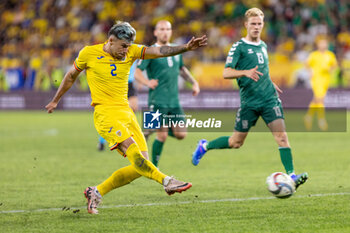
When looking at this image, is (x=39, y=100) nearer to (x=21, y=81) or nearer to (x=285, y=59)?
(x=21, y=81)

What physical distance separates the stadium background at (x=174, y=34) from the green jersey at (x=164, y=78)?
12.1 meters

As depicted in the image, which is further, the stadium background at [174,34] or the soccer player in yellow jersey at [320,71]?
the stadium background at [174,34]

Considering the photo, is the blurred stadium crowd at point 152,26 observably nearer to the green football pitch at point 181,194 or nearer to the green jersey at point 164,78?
the green football pitch at point 181,194

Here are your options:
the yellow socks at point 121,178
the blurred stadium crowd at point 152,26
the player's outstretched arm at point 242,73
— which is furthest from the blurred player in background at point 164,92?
the blurred stadium crowd at point 152,26

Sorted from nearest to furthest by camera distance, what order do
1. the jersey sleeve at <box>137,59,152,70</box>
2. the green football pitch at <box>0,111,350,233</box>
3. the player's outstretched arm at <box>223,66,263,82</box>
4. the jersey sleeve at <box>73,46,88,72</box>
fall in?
the green football pitch at <box>0,111,350,233</box> < the jersey sleeve at <box>73,46,88,72</box> < the player's outstretched arm at <box>223,66,263,82</box> < the jersey sleeve at <box>137,59,152,70</box>

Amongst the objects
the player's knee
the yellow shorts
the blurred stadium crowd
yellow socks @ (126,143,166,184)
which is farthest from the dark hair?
the blurred stadium crowd

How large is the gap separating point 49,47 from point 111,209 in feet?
78.5

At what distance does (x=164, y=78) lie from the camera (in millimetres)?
10398

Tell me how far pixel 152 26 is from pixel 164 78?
18.3 meters

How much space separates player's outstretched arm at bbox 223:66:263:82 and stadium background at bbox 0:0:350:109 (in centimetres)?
1473

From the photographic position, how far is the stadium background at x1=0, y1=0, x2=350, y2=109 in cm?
2444

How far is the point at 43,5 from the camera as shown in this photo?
32281mm

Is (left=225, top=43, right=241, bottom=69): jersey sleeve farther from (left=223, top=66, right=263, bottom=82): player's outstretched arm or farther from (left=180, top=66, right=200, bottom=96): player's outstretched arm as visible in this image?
(left=180, top=66, right=200, bottom=96): player's outstretched arm

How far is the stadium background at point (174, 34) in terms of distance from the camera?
80.2 feet
